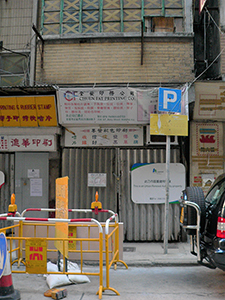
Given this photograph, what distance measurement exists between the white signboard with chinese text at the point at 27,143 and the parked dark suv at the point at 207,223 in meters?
4.64

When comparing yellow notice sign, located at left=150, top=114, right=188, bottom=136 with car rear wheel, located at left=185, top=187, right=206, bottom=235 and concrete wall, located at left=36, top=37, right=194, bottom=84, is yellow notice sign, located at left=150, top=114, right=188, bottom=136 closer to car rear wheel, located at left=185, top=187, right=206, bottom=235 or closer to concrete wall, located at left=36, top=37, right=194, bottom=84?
concrete wall, located at left=36, top=37, right=194, bottom=84

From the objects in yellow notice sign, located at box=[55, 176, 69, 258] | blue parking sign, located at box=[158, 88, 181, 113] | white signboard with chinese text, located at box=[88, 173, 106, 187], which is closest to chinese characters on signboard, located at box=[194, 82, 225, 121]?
blue parking sign, located at box=[158, 88, 181, 113]

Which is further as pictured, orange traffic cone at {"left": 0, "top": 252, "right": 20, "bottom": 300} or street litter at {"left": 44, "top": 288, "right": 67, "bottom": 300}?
street litter at {"left": 44, "top": 288, "right": 67, "bottom": 300}

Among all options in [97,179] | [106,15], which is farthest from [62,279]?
[106,15]

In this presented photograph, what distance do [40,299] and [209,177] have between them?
586 cm

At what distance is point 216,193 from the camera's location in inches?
228

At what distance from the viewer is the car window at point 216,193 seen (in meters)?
5.54

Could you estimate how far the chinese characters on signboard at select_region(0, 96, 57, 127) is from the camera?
873cm

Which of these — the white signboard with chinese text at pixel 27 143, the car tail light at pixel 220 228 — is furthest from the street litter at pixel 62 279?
the white signboard with chinese text at pixel 27 143

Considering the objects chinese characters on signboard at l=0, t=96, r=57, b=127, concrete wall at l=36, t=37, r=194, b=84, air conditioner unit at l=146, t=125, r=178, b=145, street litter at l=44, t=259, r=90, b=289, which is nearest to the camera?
street litter at l=44, t=259, r=90, b=289

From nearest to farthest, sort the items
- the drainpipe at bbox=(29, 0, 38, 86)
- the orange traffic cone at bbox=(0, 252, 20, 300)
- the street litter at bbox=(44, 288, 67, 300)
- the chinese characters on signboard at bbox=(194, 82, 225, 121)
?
the orange traffic cone at bbox=(0, 252, 20, 300)
the street litter at bbox=(44, 288, 67, 300)
the chinese characters on signboard at bbox=(194, 82, 225, 121)
the drainpipe at bbox=(29, 0, 38, 86)

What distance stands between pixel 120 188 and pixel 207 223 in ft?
12.4

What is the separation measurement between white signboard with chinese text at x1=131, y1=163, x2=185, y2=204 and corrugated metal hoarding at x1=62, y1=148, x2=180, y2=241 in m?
0.15

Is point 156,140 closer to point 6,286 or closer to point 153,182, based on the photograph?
point 153,182
